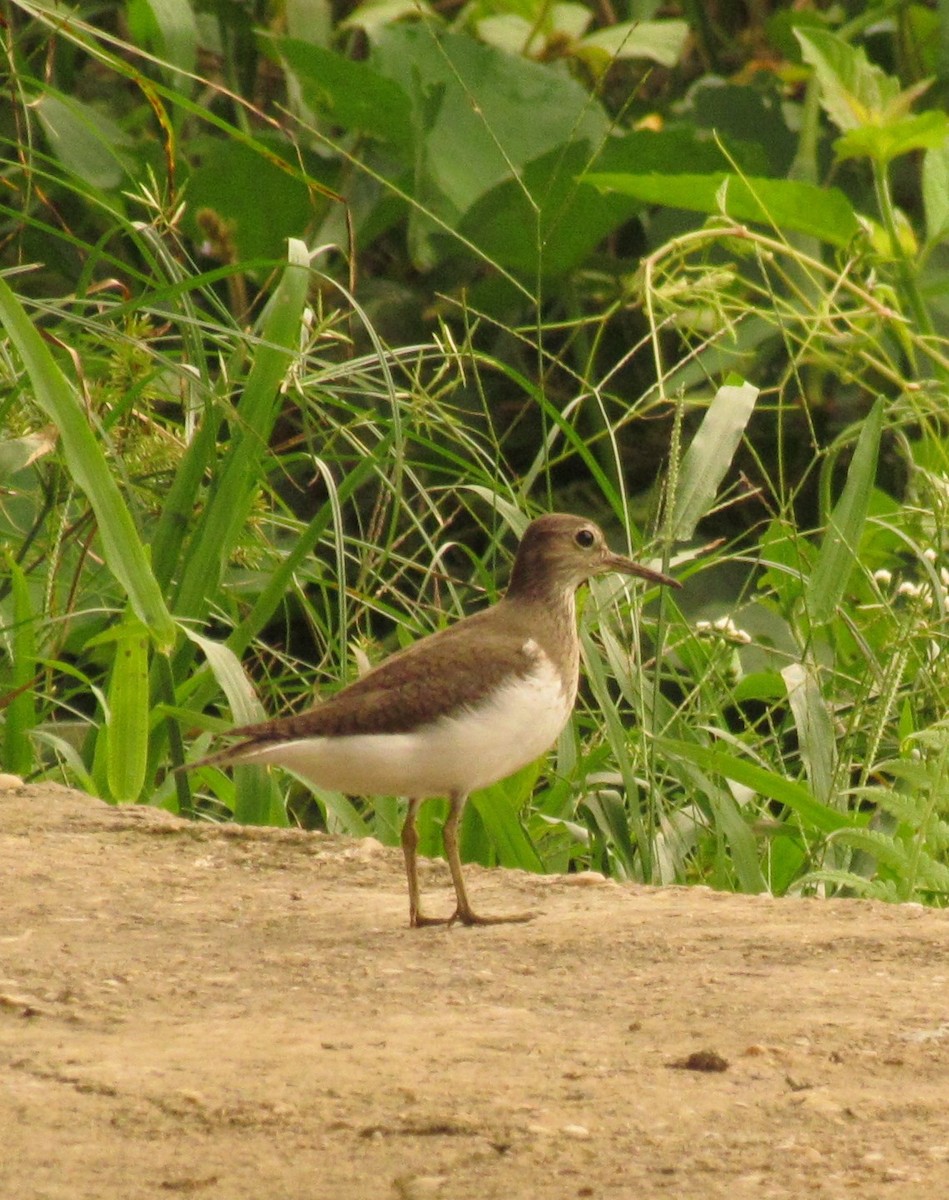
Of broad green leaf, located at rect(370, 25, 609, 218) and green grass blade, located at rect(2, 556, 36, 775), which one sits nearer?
green grass blade, located at rect(2, 556, 36, 775)

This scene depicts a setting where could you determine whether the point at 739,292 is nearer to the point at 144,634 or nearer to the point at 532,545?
the point at 532,545

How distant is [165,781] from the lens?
493cm

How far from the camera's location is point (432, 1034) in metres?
2.94

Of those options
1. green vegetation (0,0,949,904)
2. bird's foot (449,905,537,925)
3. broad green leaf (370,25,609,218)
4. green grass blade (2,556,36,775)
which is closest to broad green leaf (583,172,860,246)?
green vegetation (0,0,949,904)

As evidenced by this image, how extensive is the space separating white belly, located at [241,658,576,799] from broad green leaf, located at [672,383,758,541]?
100cm

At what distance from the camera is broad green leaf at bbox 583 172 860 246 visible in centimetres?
584

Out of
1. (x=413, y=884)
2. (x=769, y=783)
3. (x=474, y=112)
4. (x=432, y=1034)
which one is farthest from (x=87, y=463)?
(x=474, y=112)

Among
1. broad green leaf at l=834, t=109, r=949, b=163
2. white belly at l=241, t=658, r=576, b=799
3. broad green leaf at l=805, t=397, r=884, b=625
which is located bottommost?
white belly at l=241, t=658, r=576, b=799

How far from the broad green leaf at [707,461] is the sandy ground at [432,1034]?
1.13 m

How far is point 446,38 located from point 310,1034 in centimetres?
506

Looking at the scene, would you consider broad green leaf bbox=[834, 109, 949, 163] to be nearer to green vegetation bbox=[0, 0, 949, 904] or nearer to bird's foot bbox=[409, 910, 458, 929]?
green vegetation bbox=[0, 0, 949, 904]

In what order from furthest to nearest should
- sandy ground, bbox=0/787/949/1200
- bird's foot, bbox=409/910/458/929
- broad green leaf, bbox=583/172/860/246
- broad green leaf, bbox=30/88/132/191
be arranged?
broad green leaf, bbox=30/88/132/191 → broad green leaf, bbox=583/172/860/246 → bird's foot, bbox=409/910/458/929 → sandy ground, bbox=0/787/949/1200

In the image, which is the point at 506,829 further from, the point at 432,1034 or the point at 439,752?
the point at 432,1034

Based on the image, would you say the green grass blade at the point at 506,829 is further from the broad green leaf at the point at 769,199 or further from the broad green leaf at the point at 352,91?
the broad green leaf at the point at 352,91
